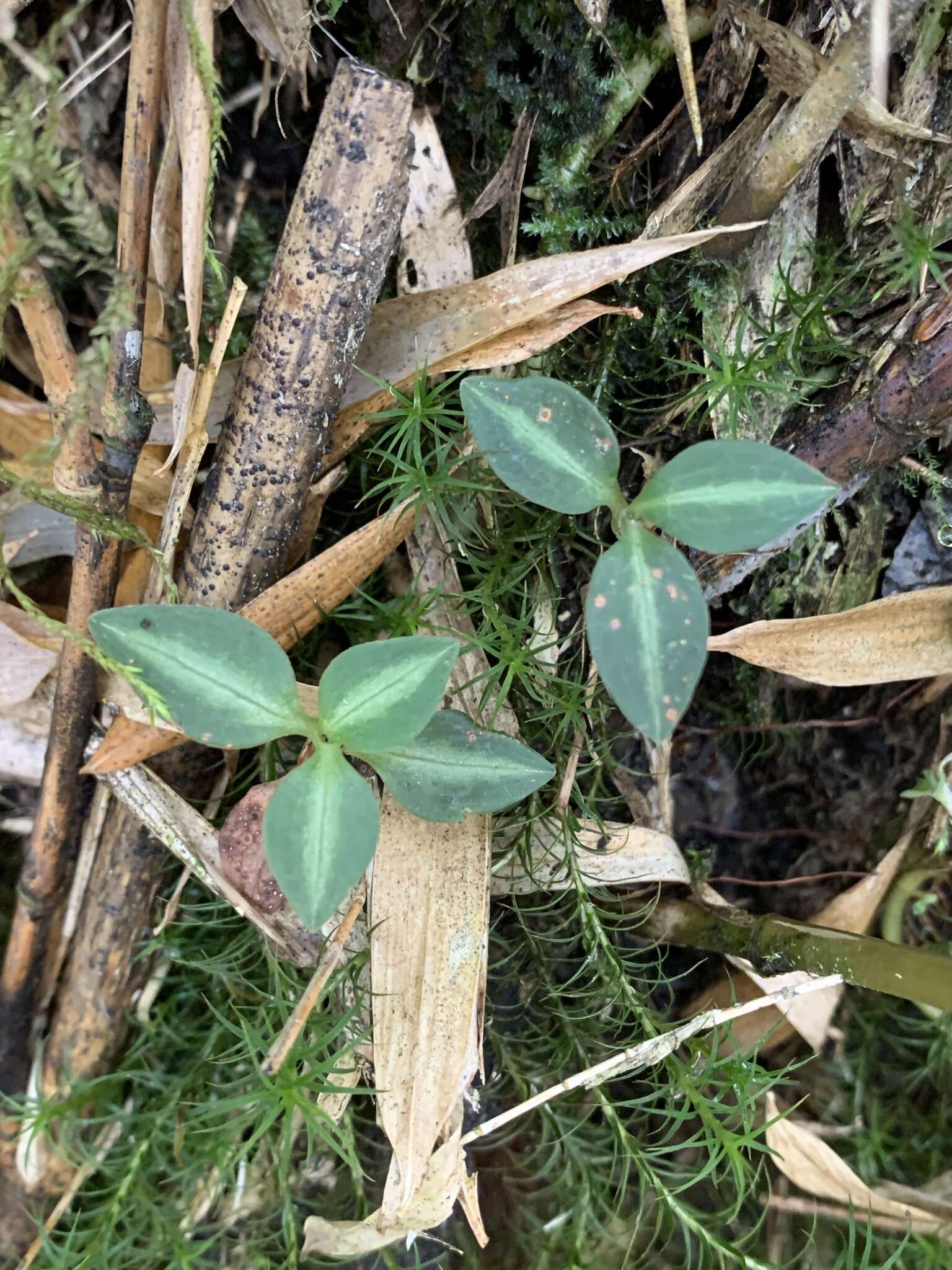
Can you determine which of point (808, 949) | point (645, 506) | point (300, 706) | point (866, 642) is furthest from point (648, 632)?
point (808, 949)

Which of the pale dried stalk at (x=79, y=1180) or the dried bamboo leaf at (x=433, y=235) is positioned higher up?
the dried bamboo leaf at (x=433, y=235)

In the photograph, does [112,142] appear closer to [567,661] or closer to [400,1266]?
[567,661]

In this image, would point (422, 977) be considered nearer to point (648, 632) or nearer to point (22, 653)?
point (648, 632)

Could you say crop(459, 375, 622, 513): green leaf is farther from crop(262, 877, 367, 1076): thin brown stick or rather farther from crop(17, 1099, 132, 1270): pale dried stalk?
crop(17, 1099, 132, 1270): pale dried stalk

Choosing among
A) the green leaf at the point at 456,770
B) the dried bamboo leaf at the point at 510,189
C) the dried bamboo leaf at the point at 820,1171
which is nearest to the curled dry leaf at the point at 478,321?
the dried bamboo leaf at the point at 510,189

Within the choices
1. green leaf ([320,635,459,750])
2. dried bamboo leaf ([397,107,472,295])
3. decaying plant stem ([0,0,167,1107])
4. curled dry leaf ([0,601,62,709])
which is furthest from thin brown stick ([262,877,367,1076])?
dried bamboo leaf ([397,107,472,295])

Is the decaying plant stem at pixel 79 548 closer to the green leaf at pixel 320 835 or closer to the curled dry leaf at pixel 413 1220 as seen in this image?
the green leaf at pixel 320 835

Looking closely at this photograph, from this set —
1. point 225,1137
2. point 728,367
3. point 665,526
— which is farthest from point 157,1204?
point 728,367
